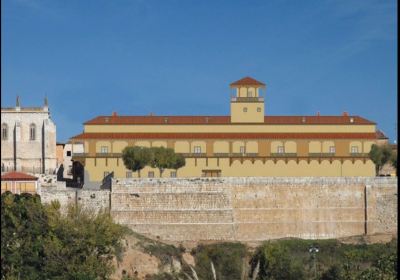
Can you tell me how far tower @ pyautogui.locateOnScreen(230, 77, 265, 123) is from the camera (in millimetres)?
53781

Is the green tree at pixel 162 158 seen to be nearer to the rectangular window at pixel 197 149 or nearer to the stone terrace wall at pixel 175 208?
the rectangular window at pixel 197 149

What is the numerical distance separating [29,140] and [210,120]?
528 inches

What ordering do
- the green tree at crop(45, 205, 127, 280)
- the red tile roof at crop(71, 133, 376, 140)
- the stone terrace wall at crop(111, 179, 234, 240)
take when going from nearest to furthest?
the green tree at crop(45, 205, 127, 280) → the stone terrace wall at crop(111, 179, 234, 240) → the red tile roof at crop(71, 133, 376, 140)

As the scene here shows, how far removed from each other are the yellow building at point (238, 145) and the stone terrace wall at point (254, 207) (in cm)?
607

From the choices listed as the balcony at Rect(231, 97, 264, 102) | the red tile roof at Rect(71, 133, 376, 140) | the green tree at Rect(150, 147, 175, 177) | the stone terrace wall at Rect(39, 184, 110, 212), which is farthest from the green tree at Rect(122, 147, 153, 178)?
the balcony at Rect(231, 97, 264, 102)

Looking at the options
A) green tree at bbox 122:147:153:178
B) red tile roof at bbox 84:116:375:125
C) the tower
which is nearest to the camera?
green tree at bbox 122:147:153:178

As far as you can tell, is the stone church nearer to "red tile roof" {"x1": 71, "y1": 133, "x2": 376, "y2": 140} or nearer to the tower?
"red tile roof" {"x1": 71, "y1": 133, "x2": 376, "y2": 140}

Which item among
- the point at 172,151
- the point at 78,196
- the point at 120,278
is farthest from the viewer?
the point at 172,151

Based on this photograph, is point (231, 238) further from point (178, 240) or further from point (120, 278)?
point (120, 278)

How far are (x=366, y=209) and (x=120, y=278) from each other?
568 inches

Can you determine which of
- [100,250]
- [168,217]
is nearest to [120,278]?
[100,250]

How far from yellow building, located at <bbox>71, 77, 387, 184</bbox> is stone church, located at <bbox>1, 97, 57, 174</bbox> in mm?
5425

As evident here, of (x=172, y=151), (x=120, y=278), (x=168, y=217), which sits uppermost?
(x=172, y=151)

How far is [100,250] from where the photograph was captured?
38500 millimetres
